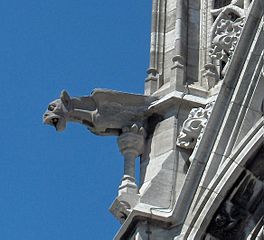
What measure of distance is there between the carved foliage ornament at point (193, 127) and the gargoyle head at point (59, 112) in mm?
1505

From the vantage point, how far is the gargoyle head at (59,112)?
20812 mm

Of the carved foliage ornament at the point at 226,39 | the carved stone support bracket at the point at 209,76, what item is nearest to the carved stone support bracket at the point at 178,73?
the carved stone support bracket at the point at 209,76

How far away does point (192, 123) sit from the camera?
20422mm

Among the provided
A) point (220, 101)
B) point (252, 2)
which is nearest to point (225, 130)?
point (220, 101)

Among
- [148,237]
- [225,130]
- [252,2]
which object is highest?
[252,2]

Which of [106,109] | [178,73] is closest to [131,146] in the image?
[106,109]

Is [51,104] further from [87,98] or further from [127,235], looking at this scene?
[127,235]

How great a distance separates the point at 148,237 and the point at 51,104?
2424mm

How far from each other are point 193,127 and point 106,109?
4.39 ft

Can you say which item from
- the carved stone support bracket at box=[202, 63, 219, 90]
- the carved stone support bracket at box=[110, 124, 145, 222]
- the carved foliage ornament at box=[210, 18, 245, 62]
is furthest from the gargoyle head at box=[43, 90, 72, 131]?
the carved foliage ornament at box=[210, 18, 245, 62]

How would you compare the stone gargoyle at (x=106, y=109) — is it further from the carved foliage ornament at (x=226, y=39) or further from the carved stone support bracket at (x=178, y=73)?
the carved foliage ornament at (x=226, y=39)

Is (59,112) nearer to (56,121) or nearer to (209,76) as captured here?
Answer: (56,121)

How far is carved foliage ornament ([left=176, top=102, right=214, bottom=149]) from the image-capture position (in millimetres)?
20328

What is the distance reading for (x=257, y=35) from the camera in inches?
785
